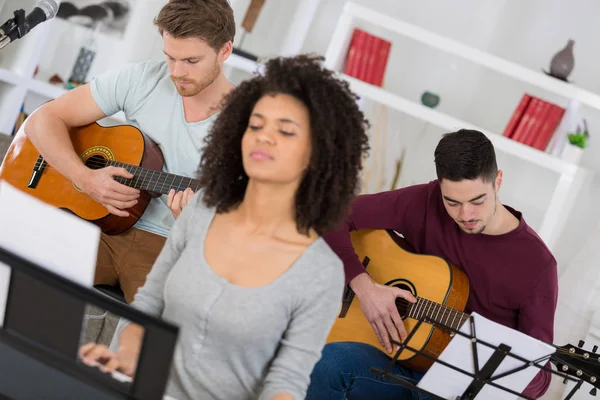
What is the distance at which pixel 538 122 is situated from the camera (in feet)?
12.3

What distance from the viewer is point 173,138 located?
245 cm

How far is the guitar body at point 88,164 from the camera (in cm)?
245

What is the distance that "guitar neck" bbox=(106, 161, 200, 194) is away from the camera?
230 cm

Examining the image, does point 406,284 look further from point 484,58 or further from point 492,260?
point 484,58

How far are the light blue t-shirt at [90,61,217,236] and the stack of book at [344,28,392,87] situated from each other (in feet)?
5.10

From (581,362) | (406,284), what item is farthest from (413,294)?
(581,362)

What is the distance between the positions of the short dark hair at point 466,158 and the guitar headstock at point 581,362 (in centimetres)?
59

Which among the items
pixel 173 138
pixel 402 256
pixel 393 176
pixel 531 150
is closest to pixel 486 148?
pixel 402 256

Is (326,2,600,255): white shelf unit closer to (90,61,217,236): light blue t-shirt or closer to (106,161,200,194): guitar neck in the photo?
(90,61,217,236): light blue t-shirt

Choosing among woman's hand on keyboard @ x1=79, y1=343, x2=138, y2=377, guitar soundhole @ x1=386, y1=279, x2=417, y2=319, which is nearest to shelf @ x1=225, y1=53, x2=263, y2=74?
guitar soundhole @ x1=386, y1=279, x2=417, y2=319

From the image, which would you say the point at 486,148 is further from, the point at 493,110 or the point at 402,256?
the point at 493,110

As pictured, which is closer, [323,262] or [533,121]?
[323,262]

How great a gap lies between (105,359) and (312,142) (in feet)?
1.73

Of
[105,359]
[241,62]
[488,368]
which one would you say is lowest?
[105,359]
